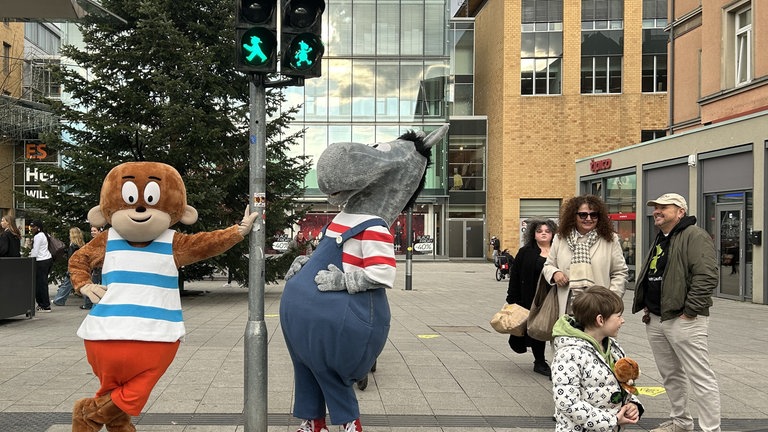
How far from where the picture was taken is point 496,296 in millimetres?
18844

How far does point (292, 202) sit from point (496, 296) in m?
6.06

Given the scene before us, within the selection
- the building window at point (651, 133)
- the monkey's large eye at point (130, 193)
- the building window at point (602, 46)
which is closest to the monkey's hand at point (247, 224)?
the monkey's large eye at point (130, 193)

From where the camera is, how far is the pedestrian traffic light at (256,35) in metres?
4.79

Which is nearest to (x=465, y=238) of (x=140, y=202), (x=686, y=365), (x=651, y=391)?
(x=651, y=391)

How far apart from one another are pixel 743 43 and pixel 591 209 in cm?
1556

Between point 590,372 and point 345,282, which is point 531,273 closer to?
point 345,282

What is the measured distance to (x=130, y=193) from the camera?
180 inches

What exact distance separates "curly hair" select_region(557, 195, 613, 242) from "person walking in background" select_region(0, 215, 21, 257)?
988 centimetres

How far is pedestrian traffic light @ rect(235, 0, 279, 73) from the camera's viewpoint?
189 inches

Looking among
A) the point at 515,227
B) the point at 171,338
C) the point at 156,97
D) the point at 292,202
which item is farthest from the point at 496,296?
the point at 515,227

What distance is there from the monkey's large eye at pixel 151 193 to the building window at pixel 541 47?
1374 inches

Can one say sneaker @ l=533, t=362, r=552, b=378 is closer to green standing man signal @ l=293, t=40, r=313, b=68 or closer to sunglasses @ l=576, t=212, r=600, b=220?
sunglasses @ l=576, t=212, r=600, b=220

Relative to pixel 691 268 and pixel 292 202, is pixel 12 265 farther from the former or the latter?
pixel 691 268

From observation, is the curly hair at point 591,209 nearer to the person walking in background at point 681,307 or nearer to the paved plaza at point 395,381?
the person walking in background at point 681,307
